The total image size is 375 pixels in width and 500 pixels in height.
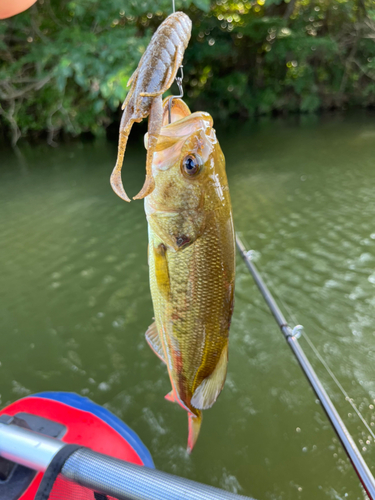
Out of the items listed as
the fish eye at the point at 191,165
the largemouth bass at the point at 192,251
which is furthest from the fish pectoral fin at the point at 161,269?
the fish eye at the point at 191,165

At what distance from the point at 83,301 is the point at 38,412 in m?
2.36

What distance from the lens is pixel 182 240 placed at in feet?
3.17

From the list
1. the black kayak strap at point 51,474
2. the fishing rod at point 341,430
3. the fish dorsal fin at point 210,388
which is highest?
the black kayak strap at point 51,474

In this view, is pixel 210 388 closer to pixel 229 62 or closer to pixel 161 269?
pixel 161 269

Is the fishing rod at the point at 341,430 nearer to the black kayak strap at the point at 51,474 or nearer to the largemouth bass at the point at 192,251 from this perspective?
the largemouth bass at the point at 192,251

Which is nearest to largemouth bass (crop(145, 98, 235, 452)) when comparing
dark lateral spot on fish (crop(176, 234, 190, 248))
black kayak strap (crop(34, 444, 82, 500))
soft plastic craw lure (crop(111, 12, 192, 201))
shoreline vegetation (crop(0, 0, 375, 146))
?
dark lateral spot on fish (crop(176, 234, 190, 248))

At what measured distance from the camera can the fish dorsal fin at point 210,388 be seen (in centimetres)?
116

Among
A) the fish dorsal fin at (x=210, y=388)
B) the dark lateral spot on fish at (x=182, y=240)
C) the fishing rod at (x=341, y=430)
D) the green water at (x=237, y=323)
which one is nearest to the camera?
the dark lateral spot on fish at (x=182, y=240)

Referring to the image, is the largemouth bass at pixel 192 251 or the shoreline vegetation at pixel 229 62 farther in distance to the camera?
the shoreline vegetation at pixel 229 62

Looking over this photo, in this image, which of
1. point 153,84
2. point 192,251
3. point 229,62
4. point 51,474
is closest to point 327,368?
point 192,251

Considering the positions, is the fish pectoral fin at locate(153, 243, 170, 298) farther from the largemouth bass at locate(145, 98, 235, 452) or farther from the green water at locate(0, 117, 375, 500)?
the green water at locate(0, 117, 375, 500)

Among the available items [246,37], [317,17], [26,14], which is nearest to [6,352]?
[26,14]

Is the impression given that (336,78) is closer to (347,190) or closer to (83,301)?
(347,190)

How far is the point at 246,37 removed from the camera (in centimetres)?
1720
